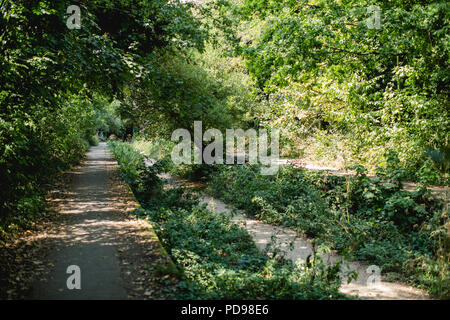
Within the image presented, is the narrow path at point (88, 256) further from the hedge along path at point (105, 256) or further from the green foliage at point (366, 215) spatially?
the green foliage at point (366, 215)

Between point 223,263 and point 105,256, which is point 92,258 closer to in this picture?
point 105,256

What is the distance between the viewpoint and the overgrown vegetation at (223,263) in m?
4.00

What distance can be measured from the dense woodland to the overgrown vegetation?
1.7 inches

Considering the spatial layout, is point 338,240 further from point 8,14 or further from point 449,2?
point 8,14

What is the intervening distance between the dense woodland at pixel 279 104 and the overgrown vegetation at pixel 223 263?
0.04 m

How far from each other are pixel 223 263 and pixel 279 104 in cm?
1021

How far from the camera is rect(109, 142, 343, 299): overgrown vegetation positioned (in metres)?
4.00

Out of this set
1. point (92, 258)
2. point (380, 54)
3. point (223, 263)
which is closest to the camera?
point (92, 258)

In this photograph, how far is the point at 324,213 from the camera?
830cm

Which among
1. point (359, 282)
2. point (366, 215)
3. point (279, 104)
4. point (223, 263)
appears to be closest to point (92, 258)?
point (223, 263)

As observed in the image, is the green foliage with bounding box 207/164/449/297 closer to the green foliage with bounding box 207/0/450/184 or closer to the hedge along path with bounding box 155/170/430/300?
the hedge along path with bounding box 155/170/430/300

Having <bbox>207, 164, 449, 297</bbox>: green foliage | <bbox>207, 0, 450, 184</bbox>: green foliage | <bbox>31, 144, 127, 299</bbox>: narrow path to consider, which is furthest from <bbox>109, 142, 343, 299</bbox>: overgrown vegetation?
<bbox>207, 0, 450, 184</bbox>: green foliage

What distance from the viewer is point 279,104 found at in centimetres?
1404
